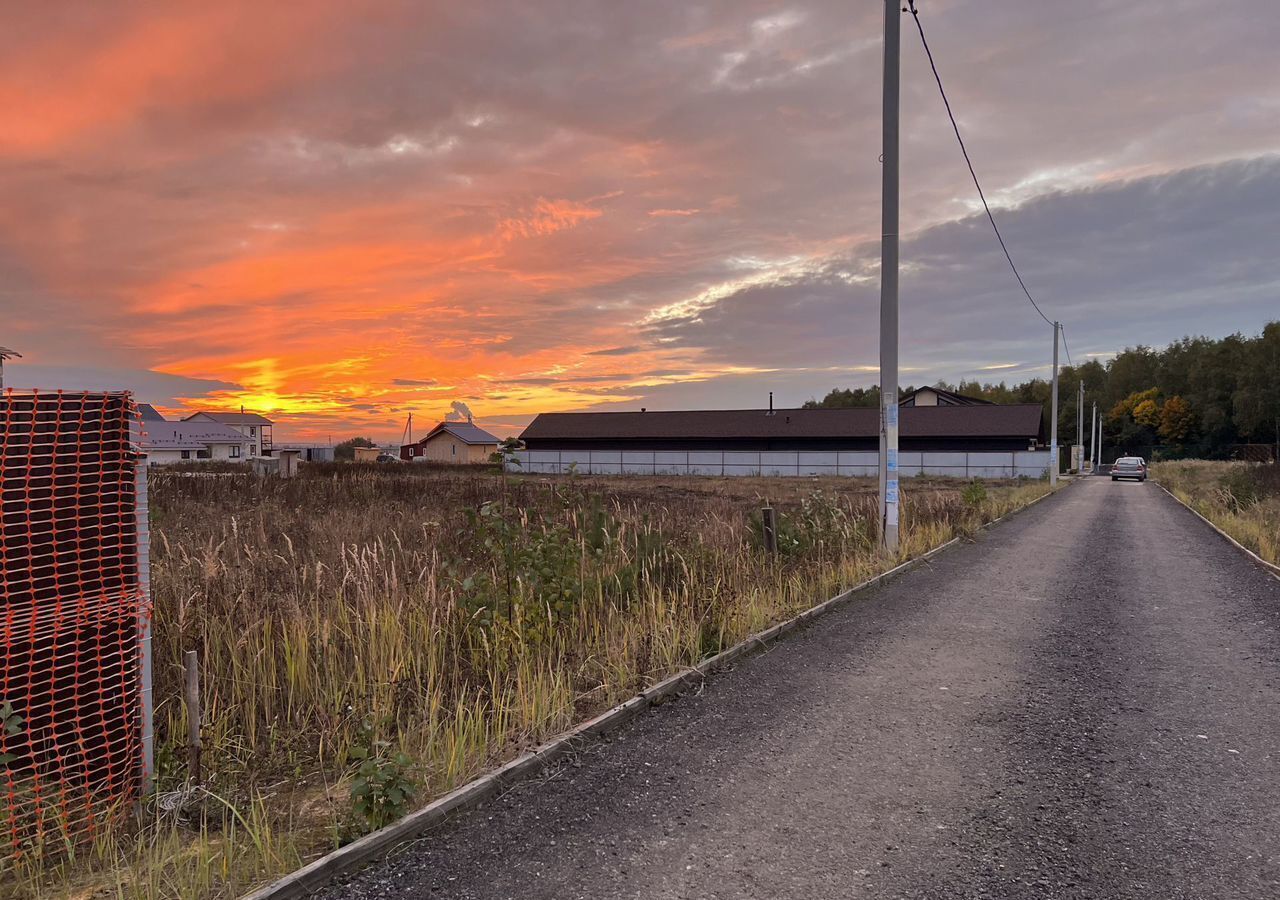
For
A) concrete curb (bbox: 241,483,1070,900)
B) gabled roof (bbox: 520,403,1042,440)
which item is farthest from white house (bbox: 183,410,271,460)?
concrete curb (bbox: 241,483,1070,900)

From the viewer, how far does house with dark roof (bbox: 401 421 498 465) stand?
72438mm

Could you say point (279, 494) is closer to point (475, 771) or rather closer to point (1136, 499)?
point (475, 771)

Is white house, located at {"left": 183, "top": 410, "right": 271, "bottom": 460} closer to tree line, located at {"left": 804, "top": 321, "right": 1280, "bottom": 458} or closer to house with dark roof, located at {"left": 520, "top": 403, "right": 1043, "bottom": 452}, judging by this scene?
house with dark roof, located at {"left": 520, "top": 403, "right": 1043, "bottom": 452}

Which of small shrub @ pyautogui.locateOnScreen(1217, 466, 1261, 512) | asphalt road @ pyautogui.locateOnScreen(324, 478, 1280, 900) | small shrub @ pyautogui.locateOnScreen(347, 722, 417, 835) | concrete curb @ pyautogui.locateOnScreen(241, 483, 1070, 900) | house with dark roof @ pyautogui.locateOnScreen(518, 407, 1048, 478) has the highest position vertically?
house with dark roof @ pyautogui.locateOnScreen(518, 407, 1048, 478)

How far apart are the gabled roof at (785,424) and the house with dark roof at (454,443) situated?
10.0m

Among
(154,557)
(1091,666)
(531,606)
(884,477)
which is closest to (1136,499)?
(884,477)

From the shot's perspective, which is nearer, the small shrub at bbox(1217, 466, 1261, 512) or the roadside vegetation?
the roadside vegetation

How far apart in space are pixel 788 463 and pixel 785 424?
5024 millimetres

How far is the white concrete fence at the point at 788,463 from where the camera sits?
4631 cm

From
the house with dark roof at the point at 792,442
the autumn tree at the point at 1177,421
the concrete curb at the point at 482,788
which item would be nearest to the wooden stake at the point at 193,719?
the concrete curb at the point at 482,788

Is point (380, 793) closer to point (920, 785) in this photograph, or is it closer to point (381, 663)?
point (381, 663)

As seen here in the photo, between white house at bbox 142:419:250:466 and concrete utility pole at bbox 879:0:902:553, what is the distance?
6763 centimetres

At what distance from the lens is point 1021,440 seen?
48.4m

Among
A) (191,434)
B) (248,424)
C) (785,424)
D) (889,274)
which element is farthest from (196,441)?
(889,274)
